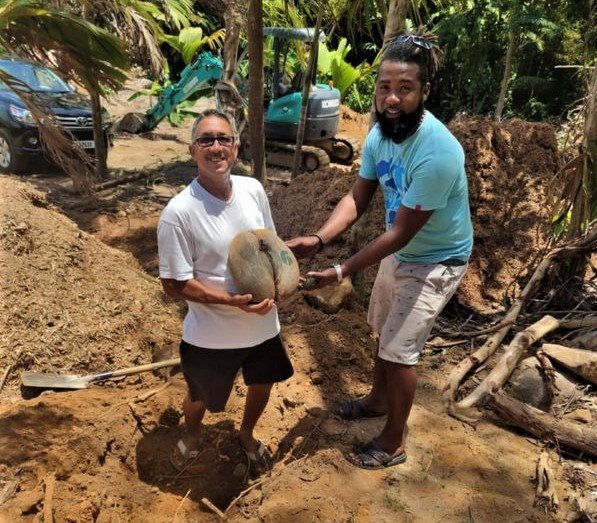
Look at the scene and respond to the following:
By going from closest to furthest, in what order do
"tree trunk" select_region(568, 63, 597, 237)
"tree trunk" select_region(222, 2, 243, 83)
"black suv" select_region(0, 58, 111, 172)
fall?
"tree trunk" select_region(568, 63, 597, 237) → "tree trunk" select_region(222, 2, 243, 83) → "black suv" select_region(0, 58, 111, 172)

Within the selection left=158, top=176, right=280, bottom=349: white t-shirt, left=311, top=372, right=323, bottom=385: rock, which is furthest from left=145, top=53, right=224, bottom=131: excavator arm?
left=158, top=176, right=280, bottom=349: white t-shirt

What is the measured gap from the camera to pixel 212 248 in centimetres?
247

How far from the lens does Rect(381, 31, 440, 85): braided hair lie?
2471mm

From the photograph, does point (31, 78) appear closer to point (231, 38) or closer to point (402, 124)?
point (231, 38)

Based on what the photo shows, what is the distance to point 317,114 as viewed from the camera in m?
10.8

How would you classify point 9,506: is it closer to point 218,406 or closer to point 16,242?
point 218,406

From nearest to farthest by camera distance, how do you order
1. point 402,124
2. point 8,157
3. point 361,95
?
1. point 402,124
2. point 8,157
3. point 361,95

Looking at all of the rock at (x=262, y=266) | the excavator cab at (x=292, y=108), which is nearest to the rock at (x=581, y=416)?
the rock at (x=262, y=266)

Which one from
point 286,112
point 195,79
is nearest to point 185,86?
point 195,79

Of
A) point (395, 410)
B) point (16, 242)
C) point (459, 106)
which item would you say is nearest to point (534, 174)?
point (395, 410)

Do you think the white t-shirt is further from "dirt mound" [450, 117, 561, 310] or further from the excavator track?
the excavator track

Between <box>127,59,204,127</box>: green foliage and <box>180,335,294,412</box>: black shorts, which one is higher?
<box>180,335,294,412</box>: black shorts

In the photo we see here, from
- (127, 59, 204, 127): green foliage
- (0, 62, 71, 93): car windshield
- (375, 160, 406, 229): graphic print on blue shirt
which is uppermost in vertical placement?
(375, 160, 406, 229): graphic print on blue shirt

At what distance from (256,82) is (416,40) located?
413cm
